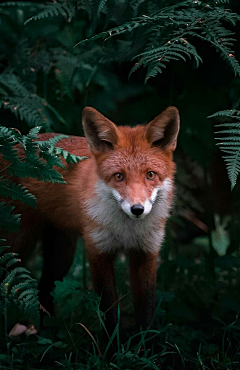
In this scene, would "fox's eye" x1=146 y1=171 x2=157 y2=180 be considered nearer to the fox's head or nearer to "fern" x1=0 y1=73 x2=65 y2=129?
the fox's head

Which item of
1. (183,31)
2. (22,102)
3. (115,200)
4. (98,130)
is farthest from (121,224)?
(22,102)

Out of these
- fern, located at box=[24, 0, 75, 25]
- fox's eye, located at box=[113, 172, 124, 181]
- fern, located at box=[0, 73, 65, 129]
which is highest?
fern, located at box=[24, 0, 75, 25]

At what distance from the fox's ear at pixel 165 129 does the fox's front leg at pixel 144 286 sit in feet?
2.99

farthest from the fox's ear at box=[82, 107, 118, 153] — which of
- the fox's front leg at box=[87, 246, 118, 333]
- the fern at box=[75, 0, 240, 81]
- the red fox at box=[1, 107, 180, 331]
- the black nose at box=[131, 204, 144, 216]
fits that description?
the fox's front leg at box=[87, 246, 118, 333]

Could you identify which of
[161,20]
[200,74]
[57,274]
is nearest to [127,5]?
[161,20]

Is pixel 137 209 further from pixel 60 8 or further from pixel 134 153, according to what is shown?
pixel 60 8

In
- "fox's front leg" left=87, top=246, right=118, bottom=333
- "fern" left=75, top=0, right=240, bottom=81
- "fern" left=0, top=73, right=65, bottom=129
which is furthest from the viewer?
"fern" left=0, top=73, right=65, bottom=129

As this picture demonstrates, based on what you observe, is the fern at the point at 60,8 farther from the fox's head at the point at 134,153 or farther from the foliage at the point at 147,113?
the fox's head at the point at 134,153

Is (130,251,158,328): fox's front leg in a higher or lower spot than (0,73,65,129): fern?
lower

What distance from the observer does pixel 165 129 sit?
2.98 meters

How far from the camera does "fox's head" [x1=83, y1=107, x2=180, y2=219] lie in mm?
2777

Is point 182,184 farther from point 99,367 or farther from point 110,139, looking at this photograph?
point 99,367

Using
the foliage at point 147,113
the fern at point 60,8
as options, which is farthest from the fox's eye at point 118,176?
the fern at point 60,8

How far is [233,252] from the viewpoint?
14.1 feet
